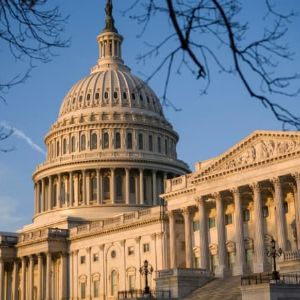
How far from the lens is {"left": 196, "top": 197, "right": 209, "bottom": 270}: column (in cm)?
8100

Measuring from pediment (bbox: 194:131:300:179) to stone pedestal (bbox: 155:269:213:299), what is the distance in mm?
11740

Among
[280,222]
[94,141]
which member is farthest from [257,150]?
[94,141]

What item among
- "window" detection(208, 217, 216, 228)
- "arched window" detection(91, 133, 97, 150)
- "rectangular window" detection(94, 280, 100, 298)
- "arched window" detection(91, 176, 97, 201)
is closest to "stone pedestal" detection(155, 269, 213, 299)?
"window" detection(208, 217, 216, 228)

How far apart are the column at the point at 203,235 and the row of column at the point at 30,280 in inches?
1403

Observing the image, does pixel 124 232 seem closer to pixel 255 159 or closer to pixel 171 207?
pixel 171 207

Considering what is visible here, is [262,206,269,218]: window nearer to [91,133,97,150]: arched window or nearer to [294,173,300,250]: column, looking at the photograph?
[294,173,300,250]: column

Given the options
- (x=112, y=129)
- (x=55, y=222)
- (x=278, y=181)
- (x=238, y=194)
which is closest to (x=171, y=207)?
(x=238, y=194)

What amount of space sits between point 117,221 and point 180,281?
31.7 metres

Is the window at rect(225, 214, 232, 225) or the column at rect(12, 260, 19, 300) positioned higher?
the window at rect(225, 214, 232, 225)

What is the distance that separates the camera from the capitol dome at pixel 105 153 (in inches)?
4980

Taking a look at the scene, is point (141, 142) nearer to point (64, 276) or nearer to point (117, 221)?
point (117, 221)

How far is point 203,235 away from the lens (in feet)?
267

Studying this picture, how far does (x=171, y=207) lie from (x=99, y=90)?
54340 millimetres

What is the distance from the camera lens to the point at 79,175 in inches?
5098
